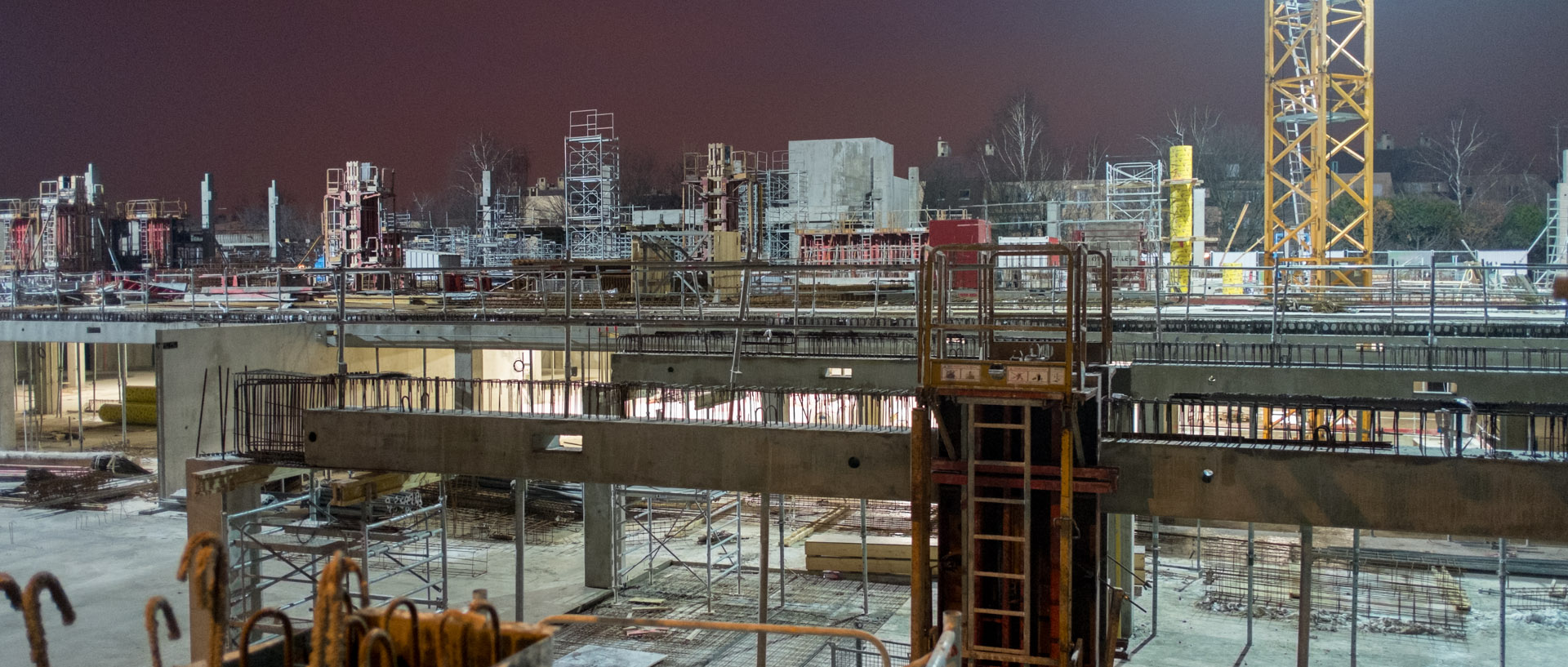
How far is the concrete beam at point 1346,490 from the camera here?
9578 mm

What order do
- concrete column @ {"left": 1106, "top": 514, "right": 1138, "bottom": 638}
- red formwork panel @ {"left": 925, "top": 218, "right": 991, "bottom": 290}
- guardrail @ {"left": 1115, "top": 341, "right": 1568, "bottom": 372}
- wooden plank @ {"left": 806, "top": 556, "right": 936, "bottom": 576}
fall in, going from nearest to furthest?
concrete column @ {"left": 1106, "top": 514, "right": 1138, "bottom": 638}
guardrail @ {"left": 1115, "top": 341, "right": 1568, "bottom": 372}
wooden plank @ {"left": 806, "top": 556, "right": 936, "bottom": 576}
red formwork panel @ {"left": 925, "top": 218, "right": 991, "bottom": 290}

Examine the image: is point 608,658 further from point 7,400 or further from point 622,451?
point 7,400

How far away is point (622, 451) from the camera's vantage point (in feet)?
40.6

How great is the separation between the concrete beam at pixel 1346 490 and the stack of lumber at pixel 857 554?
28.9 feet

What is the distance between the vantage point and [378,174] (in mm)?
39906

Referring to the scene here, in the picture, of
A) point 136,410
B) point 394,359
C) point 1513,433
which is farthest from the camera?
point 136,410

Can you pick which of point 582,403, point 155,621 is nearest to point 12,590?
point 155,621

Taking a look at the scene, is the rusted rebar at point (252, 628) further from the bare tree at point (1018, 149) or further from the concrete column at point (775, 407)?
the bare tree at point (1018, 149)

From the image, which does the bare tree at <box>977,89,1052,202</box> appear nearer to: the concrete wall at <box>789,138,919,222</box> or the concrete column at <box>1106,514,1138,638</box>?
the concrete wall at <box>789,138,919,222</box>

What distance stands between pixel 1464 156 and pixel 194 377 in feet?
198

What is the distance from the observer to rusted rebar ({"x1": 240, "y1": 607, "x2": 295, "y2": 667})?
449 cm

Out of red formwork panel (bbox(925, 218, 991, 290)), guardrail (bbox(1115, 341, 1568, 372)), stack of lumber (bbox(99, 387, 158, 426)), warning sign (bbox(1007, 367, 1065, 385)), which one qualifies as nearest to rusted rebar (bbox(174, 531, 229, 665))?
warning sign (bbox(1007, 367, 1065, 385))

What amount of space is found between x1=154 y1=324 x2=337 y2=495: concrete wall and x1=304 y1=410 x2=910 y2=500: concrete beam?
2997 mm

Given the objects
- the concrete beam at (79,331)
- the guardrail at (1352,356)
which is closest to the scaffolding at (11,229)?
the concrete beam at (79,331)
